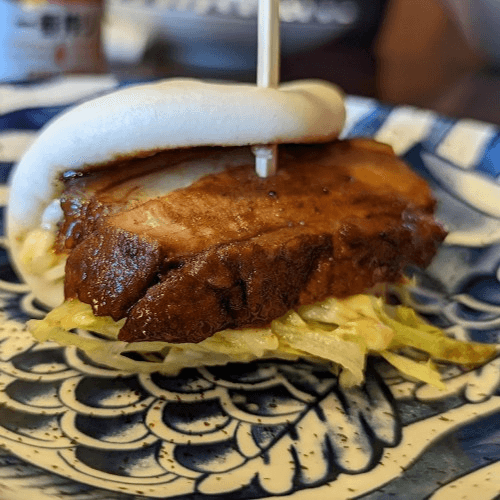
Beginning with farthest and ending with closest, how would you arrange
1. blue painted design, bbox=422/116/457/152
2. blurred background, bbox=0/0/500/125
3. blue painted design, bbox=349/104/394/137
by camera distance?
blurred background, bbox=0/0/500/125
blue painted design, bbox=349/104/394/137
blue painted design, bbox=422/116/457/152

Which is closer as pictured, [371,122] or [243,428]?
[243,428]

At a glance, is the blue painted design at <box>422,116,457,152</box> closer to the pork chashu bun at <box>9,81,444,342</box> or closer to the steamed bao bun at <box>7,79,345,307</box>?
the pork chashu bun at <box>9,81,444,342</box>

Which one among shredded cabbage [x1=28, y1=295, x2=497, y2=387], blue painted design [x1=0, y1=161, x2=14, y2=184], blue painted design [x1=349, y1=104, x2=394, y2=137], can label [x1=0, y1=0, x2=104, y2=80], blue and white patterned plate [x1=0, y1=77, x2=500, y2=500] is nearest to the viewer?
blue and white patterned plate [x1=0, y1=77, x2=500, y2=500]

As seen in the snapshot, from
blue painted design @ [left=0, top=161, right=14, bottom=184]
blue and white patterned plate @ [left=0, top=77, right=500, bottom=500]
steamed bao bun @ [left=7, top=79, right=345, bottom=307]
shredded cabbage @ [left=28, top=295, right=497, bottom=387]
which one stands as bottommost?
blue and white patterned plate @ [left=0, top=77, right=500, bottom=500]

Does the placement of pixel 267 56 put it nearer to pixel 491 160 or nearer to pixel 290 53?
pixel 491 160

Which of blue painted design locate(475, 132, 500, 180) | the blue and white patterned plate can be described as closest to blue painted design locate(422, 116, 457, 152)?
blue painted design locate(475, 132, 500, 180)

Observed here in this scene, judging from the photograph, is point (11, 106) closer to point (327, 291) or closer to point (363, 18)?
point (327, 291)

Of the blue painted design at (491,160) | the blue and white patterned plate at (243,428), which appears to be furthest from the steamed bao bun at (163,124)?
the blue painted design at (491,160)

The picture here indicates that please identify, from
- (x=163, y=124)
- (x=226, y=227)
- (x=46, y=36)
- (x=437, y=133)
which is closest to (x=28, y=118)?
(x=46, y=36)
